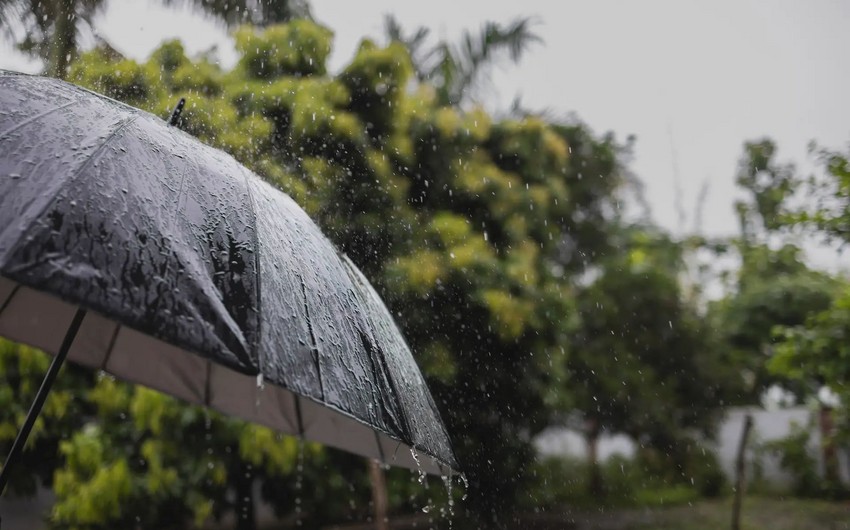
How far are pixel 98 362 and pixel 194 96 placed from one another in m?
2.50

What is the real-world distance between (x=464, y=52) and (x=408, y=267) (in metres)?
2.57

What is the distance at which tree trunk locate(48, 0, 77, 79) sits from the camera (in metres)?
3.54

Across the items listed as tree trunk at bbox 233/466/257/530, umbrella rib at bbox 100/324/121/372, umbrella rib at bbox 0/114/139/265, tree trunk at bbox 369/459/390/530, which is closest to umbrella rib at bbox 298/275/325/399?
umbrella rib at bbox 0/114/139/265

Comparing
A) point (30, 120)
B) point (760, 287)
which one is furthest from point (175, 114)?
point (760, 287)

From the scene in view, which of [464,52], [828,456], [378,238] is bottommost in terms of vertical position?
[378,238]

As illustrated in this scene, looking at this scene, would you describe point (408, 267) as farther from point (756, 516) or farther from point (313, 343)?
point (756, 516)

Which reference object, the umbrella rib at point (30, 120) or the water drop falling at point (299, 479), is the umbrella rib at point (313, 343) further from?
the water drop falling at point (299, 479)

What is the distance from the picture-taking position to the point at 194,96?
157 inches

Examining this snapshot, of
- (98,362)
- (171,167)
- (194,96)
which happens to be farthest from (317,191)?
(171,167)

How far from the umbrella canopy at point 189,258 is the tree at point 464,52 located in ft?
14.4

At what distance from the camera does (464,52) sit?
19.1 ft

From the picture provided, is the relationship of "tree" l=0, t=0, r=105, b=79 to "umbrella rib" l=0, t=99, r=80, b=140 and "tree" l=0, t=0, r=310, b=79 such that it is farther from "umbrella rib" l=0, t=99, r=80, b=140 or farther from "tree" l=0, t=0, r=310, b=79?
"umbrella rib" l=0, t=99, r=80, b=140

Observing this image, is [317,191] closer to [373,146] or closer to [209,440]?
[373,146]

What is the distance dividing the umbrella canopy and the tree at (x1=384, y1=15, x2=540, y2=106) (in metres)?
4.38
